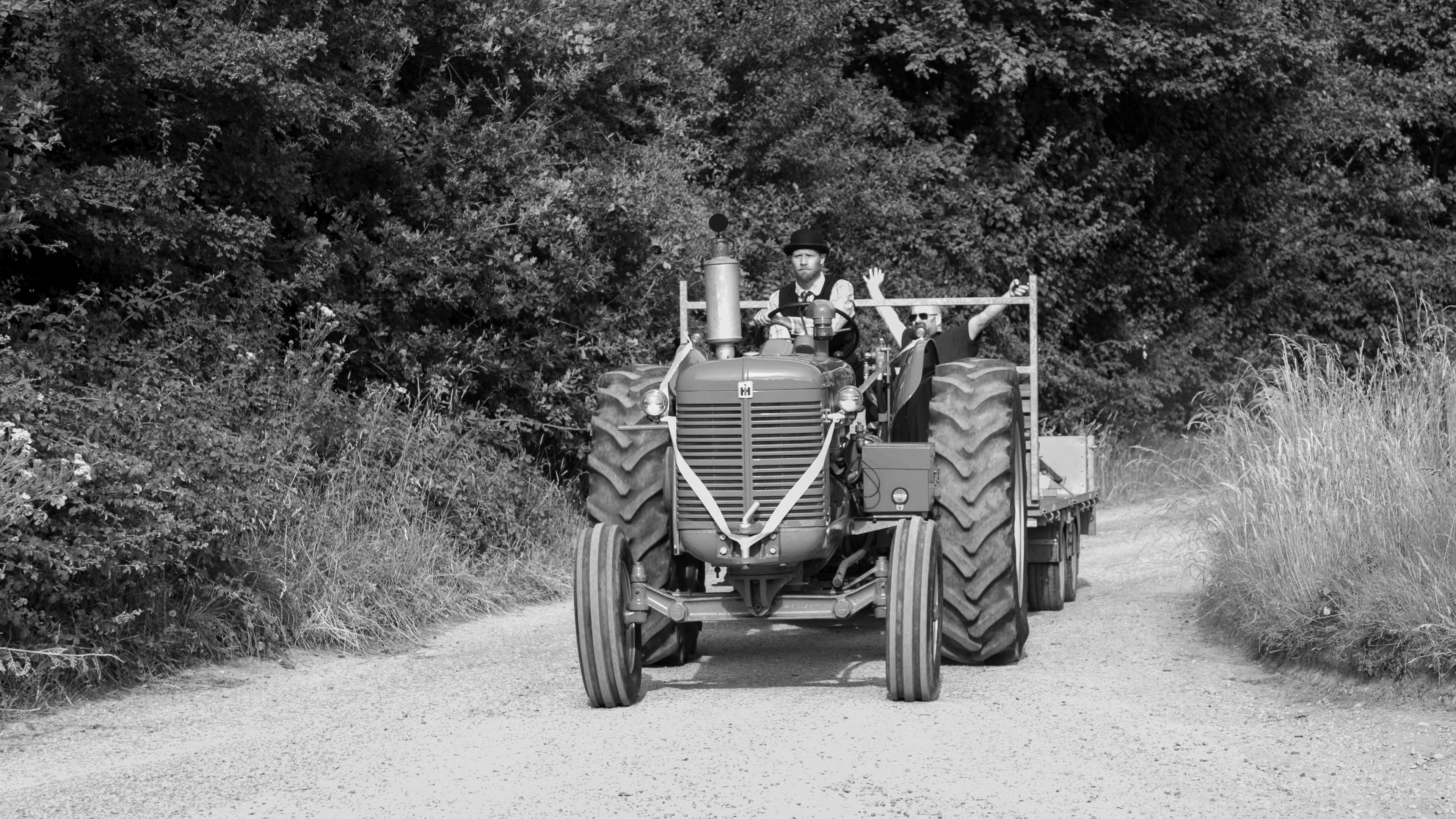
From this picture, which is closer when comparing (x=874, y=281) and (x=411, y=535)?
(x=874, y=281)

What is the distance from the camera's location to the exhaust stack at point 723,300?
7.93 metres

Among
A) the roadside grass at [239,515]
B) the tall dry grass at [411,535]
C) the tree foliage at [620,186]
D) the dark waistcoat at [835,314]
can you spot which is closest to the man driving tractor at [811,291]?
the dark waistcoat at [835,314]

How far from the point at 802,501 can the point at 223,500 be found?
325cm

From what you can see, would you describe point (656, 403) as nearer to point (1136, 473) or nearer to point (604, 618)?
point (604, 618)

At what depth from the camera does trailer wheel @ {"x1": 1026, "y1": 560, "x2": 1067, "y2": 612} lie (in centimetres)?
1080

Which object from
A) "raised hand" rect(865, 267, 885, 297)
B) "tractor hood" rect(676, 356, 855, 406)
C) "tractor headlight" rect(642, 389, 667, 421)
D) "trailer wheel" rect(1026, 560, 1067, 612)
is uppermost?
"raised hand" rect(865, 267, 885, 297)

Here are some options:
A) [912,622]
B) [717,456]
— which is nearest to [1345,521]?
[912,622]

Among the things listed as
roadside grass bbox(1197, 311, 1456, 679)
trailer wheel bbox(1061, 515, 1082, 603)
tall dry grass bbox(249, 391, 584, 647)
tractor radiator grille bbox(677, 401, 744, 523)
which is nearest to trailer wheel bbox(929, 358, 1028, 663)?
tractor radiator grille bbox(677, 401, 744, 523)

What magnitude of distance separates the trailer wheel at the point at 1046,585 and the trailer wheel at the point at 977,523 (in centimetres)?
229

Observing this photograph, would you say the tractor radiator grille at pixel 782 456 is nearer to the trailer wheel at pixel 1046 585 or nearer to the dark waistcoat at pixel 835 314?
the dark waistcoat at pixel 835 314

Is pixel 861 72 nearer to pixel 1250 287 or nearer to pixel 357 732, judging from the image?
pixel 1250 287

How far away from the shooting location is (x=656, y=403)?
24.6 ft

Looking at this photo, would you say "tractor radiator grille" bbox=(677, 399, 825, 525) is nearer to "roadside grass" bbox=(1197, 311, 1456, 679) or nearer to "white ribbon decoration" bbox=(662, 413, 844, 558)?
"white ribbon decoration" bbox=(662, 413, 844, 558)

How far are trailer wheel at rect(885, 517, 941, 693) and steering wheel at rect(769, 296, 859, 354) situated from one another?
1801 millimetres
